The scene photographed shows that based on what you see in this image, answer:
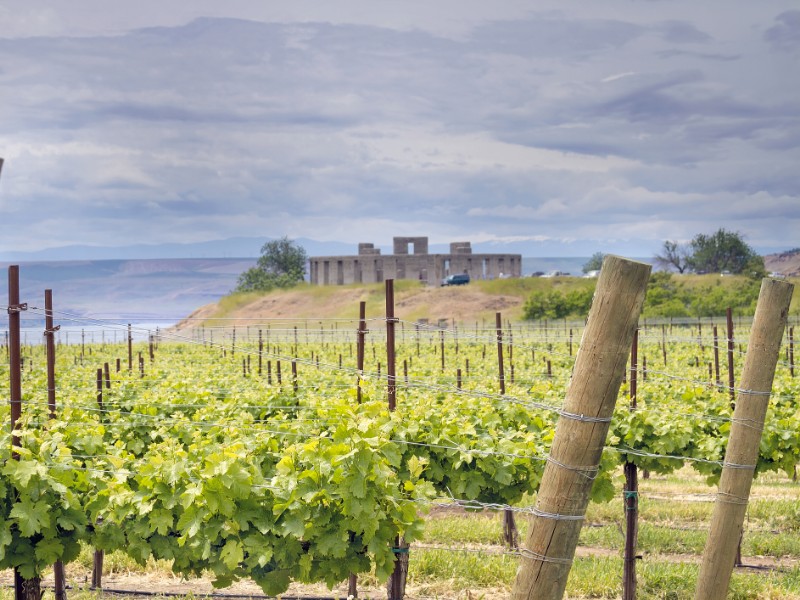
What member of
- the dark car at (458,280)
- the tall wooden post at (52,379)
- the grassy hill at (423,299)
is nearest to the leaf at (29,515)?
the tall wooden post at (52,379)

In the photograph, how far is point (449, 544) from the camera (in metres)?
11.3

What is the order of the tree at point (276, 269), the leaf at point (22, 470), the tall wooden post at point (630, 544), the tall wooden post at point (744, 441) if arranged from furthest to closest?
the tree at point (276, 269), the tall wooden post at point (630, 544), the leaf at point (22, 470), the tall wooden post at point (744, 441)

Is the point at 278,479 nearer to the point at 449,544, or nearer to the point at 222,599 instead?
the point at 222,599

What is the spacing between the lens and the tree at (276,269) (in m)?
122

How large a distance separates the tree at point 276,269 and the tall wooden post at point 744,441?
11588cm

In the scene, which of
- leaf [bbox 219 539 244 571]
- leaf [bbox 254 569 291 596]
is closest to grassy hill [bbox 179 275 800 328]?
leaf [bbox 254 569 291 596]

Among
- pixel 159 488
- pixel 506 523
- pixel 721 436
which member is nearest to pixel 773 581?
pixel 721 436

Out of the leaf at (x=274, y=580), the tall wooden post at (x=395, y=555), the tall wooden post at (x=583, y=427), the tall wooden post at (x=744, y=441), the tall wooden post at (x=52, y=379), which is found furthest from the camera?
the tall wooden post at (x=52, y=379)

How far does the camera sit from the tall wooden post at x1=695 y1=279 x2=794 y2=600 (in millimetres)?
5133

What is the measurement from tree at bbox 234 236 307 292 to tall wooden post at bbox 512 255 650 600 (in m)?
117

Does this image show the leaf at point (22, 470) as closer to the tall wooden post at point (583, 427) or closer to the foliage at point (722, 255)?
the tall wooden post at point (583, 427)

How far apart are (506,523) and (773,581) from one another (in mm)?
3234

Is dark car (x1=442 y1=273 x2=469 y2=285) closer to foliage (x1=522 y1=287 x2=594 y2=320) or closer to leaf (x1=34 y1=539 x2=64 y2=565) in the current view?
foliage (x1=522 y1=287 x2=594 y2=320)

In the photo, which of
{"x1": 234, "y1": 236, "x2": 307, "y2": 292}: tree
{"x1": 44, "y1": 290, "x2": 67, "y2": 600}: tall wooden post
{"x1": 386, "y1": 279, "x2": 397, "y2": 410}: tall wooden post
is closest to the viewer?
{"x1": 44, "y1": 290, "x2": 67, "y2": 600}: tall wooden post
